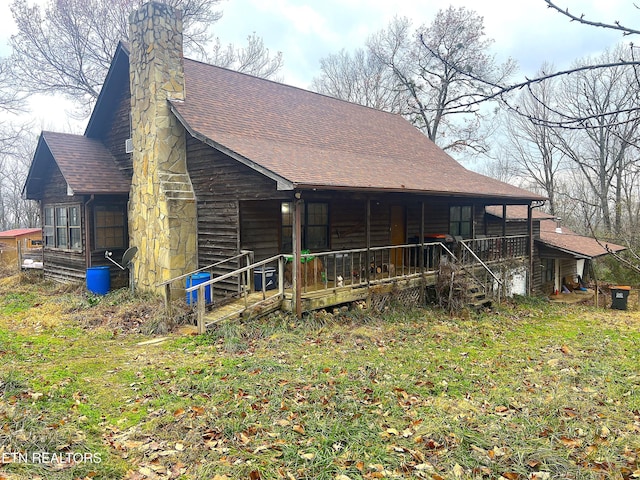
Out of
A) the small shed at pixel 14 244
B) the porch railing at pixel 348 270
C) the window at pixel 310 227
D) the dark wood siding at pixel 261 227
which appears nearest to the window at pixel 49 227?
the small shed at pixel 14 244

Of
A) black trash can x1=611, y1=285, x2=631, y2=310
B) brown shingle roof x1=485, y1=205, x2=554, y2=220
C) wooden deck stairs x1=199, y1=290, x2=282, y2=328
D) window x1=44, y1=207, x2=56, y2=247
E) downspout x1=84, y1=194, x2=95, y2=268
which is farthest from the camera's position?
brown shingle roof x1=485, y1=205, x2=554, y2=220

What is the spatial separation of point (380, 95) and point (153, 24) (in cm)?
2331

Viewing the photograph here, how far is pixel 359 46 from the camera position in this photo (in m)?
34.5

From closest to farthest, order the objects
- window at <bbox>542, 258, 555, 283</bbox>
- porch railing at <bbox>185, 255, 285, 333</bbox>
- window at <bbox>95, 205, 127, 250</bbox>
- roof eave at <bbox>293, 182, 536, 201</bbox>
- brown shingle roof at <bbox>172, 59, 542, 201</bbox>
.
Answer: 1. porch railing at <bbox>185, 255, 285, 333</bbox>
2. roof eave at <bbox>293, 182, 536, 201</bbox>
3. brown shingle roof at <bbox>172, 59, 542, 201</bbox>
4. window at <bbox>95, 205, 127, 250</bbox>
5. window at <bbox>542, 258, 555, 283</bbox>

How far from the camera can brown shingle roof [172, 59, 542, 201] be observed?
10234 mm

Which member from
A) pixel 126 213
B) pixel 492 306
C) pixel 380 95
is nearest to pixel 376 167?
pixel 492 306

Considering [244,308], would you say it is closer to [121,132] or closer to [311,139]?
[311,139]

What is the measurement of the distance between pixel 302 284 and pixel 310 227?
7.82 feet

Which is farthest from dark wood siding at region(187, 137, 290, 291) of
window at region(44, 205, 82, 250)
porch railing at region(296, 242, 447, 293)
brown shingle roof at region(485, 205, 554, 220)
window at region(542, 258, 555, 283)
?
window at region(542, 258, 555, 283)

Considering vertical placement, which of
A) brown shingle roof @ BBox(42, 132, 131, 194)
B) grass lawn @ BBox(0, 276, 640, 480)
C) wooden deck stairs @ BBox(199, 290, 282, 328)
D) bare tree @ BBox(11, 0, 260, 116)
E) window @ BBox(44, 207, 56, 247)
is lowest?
grass lawn @ BBox(0, 276, 640, 480)

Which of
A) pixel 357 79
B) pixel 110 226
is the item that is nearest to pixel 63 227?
pixel 110 226

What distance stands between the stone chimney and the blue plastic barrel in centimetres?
126

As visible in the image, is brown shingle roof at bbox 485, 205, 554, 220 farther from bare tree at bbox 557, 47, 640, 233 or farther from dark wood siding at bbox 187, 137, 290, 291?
dark wood siding at bbox 187, 137, 290, 291

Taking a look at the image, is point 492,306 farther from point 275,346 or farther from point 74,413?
Result: point 74,413
